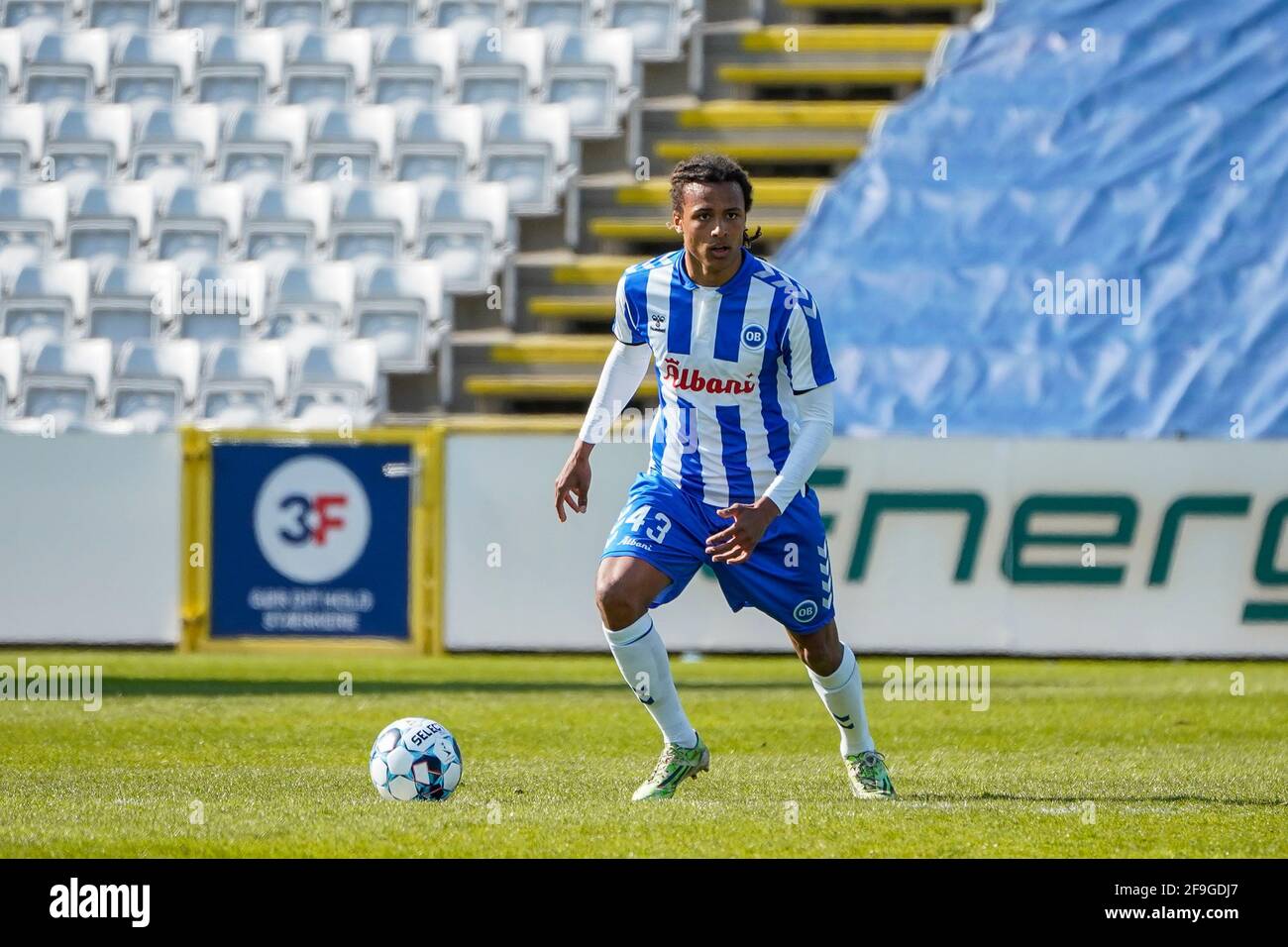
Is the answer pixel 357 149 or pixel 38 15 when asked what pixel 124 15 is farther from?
pixel 357 149

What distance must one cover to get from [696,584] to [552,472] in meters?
1.30

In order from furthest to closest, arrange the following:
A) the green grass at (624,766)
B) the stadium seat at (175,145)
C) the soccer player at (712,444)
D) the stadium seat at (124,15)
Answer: the stadium seat at (124,15) < the stadium seat at (175,145) < the soccer player at (712,444) < the green grass at (624,766)

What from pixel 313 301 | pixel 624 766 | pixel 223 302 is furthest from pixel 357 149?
pixel 624 766

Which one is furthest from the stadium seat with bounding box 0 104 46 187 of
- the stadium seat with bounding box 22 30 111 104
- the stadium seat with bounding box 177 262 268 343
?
the stadium seat with bounding box 177 262 268 343

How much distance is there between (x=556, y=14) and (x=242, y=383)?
542cm

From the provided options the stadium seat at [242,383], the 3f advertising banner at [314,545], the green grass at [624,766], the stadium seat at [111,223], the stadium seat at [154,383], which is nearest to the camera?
the green grass at [624,766]

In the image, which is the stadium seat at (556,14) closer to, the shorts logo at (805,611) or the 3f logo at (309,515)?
the 3f logo at (309,515)

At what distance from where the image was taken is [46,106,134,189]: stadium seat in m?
20.5

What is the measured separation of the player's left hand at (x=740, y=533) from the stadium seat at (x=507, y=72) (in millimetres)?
14644

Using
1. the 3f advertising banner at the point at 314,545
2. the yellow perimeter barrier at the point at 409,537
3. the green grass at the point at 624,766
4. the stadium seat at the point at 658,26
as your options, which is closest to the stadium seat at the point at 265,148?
the stadium seat at the point at 658,26

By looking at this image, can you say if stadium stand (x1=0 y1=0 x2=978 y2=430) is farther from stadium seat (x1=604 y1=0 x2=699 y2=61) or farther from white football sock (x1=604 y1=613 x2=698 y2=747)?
white football sock (x1=604 y1=613 x2=698 y2=747)

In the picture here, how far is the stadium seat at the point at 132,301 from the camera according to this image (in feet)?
63.7

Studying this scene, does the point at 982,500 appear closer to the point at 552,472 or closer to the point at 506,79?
the point at 552,472
